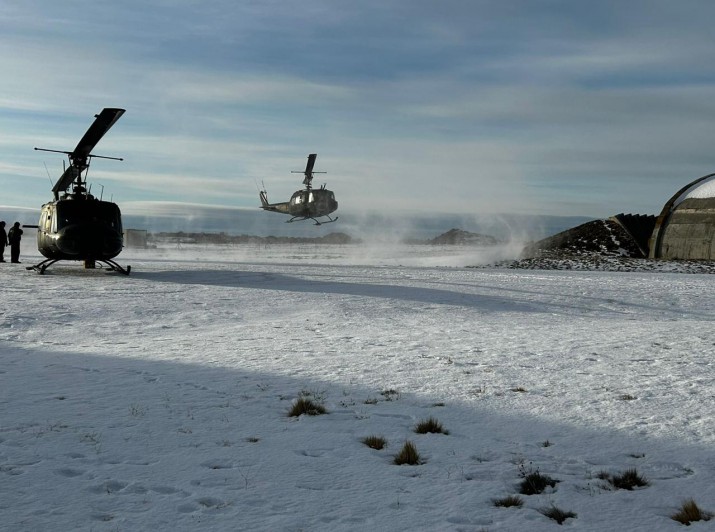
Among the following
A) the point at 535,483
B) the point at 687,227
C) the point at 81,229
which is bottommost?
the point at 535,483

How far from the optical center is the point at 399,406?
710cm

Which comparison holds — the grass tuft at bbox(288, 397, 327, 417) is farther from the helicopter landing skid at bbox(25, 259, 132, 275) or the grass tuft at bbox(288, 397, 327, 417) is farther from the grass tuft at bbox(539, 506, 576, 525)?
the helicopter landing skid at bbox(25, 259, 132, 275)

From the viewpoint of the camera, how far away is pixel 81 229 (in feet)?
69.8

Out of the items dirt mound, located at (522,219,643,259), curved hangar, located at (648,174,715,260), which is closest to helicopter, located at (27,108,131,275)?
dirt mound, located at (522,219,643,259)

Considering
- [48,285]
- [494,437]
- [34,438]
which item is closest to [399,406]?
[494,437]

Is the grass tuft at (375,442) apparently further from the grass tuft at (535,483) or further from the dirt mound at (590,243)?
the dirt mound at (590,243)

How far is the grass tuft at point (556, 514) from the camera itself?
Answer: 14.4 feet

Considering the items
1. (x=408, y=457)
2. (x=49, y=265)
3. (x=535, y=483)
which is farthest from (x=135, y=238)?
(x=535, y=483)

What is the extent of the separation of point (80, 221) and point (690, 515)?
68.6 ft

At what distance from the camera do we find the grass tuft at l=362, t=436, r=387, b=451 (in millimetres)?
5805

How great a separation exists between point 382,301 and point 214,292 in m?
4.87

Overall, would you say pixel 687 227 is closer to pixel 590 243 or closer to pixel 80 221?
pixel 590 243

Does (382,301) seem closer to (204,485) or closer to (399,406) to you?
(399,406)

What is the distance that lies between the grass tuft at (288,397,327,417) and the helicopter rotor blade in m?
14.5
